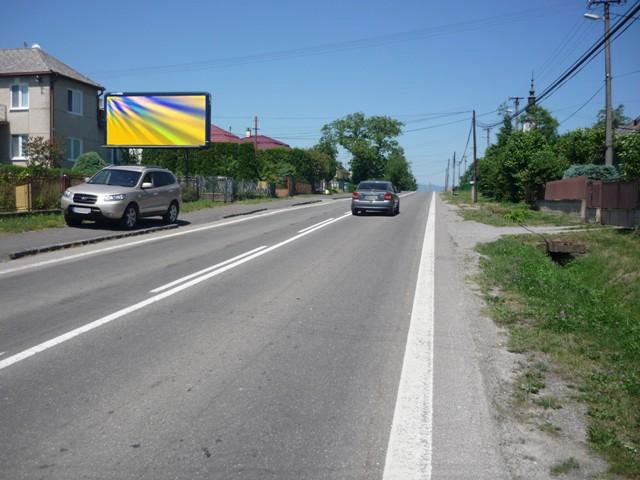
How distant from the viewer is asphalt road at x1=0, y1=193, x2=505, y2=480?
145 inches

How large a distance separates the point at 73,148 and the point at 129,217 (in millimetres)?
23993

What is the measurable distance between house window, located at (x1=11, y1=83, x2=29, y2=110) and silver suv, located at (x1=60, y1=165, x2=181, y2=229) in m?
22.0

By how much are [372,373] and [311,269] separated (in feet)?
19.6

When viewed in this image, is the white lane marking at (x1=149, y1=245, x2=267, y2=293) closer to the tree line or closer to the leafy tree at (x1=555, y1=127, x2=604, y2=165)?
the tree line

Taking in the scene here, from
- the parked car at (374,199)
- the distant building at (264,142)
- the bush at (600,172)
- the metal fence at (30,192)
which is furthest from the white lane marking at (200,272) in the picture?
the distant building at (264,142)

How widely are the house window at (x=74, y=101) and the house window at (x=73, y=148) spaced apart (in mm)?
1777

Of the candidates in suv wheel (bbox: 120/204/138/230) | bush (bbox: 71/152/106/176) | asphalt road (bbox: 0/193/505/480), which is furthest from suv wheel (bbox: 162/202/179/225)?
bush (bbox: 71/152/106/176)

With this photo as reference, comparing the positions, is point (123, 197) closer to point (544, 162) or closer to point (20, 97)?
point (544, 162)

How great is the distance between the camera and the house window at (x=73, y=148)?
3912cm

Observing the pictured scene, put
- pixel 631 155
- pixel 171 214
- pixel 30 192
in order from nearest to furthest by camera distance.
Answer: pixel 631 155
pixel 30 192
pixel 171 214

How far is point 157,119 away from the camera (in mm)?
35312

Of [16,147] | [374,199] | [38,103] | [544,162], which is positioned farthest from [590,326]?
[16,147]

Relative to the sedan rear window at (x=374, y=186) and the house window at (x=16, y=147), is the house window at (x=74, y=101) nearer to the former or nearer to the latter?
the house window at (x=16, y=147)

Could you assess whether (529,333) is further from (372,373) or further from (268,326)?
(268,326)
